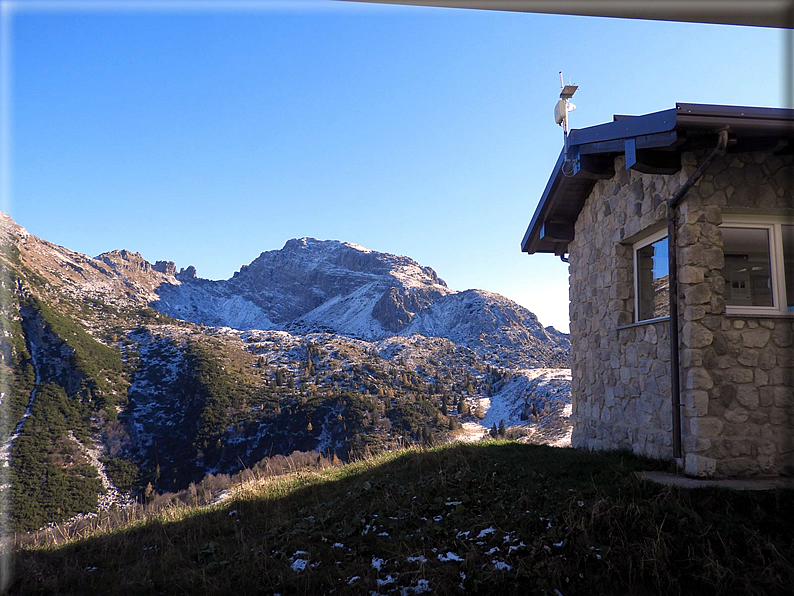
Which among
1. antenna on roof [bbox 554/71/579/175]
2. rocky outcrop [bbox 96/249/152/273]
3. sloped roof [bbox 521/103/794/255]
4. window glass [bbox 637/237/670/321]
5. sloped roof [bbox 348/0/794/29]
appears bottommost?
window glass [bbox 637/237/670/321]

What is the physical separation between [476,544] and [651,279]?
4.59 meters

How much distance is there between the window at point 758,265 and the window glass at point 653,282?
69cm

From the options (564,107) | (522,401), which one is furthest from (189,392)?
(564,107)

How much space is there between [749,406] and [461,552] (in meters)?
3.60

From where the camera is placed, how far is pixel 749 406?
5.19 m

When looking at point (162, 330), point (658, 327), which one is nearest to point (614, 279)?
point (658, 327)

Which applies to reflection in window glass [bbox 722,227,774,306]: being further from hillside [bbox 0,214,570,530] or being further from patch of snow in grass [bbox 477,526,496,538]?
hillside [bbox 0,214,570,530]

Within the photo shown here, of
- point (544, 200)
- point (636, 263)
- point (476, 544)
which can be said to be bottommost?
point (476, 544)

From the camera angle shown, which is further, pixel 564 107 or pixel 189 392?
pixel 189 392

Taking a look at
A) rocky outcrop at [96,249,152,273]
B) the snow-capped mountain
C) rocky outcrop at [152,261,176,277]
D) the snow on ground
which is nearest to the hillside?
the snow on ground

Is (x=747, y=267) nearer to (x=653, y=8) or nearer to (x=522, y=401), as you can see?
(x=653, y=8)

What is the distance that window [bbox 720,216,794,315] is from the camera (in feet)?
17.8

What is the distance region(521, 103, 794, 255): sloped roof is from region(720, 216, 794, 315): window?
0.87m

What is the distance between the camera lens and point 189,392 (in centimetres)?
5522
